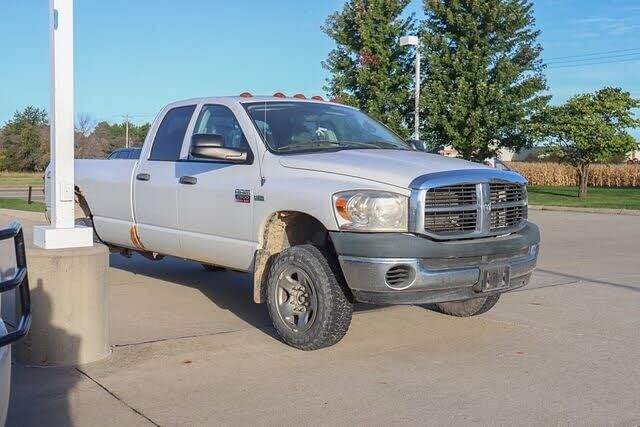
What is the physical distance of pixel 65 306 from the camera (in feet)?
16.7

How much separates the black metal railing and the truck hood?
2671mm

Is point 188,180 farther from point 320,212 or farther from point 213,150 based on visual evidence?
point 320,212

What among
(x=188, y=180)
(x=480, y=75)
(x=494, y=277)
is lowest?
(x=494, y=277)

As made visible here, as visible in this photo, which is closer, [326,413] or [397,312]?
[326,413]

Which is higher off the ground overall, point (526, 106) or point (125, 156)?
point (526, 106)

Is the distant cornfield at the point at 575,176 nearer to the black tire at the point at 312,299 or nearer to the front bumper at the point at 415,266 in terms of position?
the front bumper at the point at 415,266

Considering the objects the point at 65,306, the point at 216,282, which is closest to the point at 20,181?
the point at 216,282

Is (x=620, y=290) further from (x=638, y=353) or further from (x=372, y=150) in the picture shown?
(x=372, y=150)

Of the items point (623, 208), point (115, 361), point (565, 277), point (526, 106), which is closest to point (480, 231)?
point (115, 361)

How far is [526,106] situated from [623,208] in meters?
5.96

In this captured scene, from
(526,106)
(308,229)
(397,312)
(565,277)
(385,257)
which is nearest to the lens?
(385,257)

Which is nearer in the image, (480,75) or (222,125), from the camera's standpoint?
(222,125)

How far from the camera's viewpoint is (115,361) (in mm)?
5332

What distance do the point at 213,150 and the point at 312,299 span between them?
1518 millimetres
